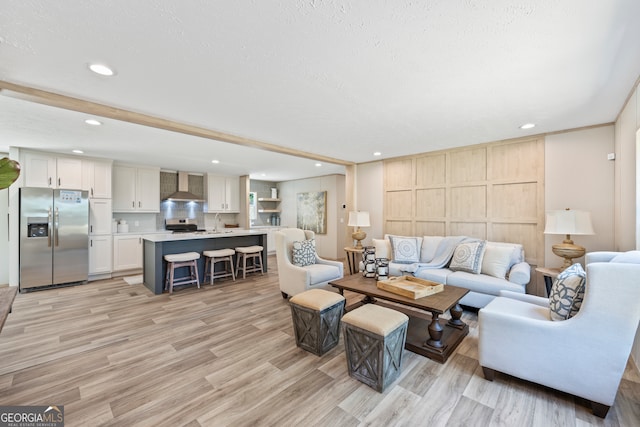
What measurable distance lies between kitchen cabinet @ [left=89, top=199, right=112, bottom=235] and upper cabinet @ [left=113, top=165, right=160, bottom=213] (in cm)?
46

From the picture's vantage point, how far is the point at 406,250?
4.28 metres

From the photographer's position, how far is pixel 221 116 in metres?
3.04

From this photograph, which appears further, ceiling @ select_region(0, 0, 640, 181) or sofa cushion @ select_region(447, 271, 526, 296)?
sofa cushion @ select_region(447, 271, 526, 296)

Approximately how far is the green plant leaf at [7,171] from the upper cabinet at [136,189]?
16.0 ft

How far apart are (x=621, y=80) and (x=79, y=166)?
7603 millimetres

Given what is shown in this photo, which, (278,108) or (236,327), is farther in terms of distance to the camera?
(236,327)

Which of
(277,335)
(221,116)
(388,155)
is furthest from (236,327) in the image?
(388,155)

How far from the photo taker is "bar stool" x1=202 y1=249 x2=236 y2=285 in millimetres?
4816

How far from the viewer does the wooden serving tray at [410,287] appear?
256 centimetres

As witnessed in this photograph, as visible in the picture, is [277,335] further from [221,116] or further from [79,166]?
[79,166]

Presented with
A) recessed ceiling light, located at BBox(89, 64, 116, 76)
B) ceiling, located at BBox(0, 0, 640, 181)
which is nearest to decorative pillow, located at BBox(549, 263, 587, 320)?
ceiling, located at BBox(0, 0, 640, 181)

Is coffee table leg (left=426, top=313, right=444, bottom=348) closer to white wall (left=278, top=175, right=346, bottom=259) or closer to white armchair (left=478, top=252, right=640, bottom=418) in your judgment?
white armchair (left=478, top=252, right=640, bottom=418)

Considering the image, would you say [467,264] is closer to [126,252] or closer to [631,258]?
[631,258]

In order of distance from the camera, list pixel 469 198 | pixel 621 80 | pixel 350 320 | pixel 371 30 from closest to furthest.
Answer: pixel 371 30 < pixel 350 320 < pixel 621 80 < pixel 469 198
